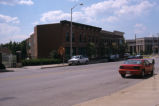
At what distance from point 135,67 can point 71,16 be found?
2485cm

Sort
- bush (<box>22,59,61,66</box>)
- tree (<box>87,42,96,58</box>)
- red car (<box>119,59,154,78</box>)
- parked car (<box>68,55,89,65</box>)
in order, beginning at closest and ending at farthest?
red car (<box>119,59,154,78</box>) < bush (<box>22,59,61,66</box>) < parked car (<box>68,55,89,65</box>) < tree (<box>87,42,96,58</box>)

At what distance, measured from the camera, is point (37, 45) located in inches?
1823

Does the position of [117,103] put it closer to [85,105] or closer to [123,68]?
[85,105]

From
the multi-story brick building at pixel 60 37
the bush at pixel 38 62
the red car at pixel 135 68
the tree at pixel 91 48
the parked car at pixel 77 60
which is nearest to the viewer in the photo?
the red car at pixel 135 68

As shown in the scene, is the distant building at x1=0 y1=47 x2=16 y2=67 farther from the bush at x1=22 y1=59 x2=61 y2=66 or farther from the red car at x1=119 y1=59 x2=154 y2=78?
the red car at x1=119 y1=59 x2=154 y2=78

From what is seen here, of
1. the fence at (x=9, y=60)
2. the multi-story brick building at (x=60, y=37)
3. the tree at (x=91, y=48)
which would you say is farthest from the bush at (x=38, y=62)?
the tree at (x=91, y=48)

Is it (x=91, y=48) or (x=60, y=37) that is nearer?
(x=60, y=37)

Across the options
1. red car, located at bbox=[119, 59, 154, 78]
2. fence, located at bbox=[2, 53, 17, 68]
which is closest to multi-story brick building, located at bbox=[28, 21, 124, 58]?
fence, located at bbox=[2, 53, 17, 68]

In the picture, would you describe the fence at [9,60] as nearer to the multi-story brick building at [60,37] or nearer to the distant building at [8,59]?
the distant building at [8,59]

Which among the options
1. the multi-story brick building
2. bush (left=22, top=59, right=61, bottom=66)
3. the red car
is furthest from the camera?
the multi-story brick building

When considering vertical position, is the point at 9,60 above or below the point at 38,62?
above

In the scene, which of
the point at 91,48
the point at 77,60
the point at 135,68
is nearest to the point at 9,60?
the point at 77,60

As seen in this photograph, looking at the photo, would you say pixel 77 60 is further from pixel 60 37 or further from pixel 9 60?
pixel 9 60

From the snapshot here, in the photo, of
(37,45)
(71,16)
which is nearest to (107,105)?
(71,16)
